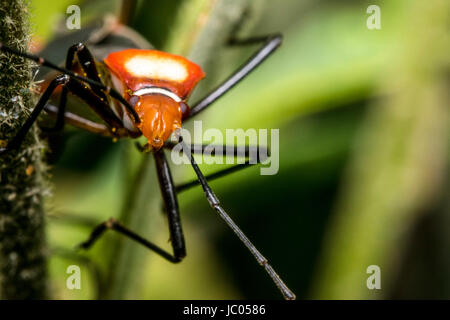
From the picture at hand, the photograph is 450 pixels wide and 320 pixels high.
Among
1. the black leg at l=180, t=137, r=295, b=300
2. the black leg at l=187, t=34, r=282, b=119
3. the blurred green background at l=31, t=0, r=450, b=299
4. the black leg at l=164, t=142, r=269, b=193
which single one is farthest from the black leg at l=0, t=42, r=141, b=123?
the blurred green background at l=31, t=0, r=450, b=299

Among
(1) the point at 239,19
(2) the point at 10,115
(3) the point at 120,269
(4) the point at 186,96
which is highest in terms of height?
(1) the point at 239,19

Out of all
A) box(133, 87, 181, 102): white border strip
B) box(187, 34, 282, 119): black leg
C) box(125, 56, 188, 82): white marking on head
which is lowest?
box(133, 87, 181, 102): white border strip

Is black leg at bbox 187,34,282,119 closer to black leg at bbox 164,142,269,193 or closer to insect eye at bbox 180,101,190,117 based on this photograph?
insect eye at bbox 180,101,190,117

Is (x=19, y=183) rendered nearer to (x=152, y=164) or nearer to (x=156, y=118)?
(x=156, y=118)

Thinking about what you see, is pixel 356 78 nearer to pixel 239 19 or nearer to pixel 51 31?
pixel 239 19

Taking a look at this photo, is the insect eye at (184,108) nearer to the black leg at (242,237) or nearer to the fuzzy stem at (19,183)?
the black leg at (242,237)

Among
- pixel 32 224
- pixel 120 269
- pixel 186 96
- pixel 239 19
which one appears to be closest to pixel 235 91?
pixel 239 19

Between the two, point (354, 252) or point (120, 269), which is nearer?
point (120, 269)
